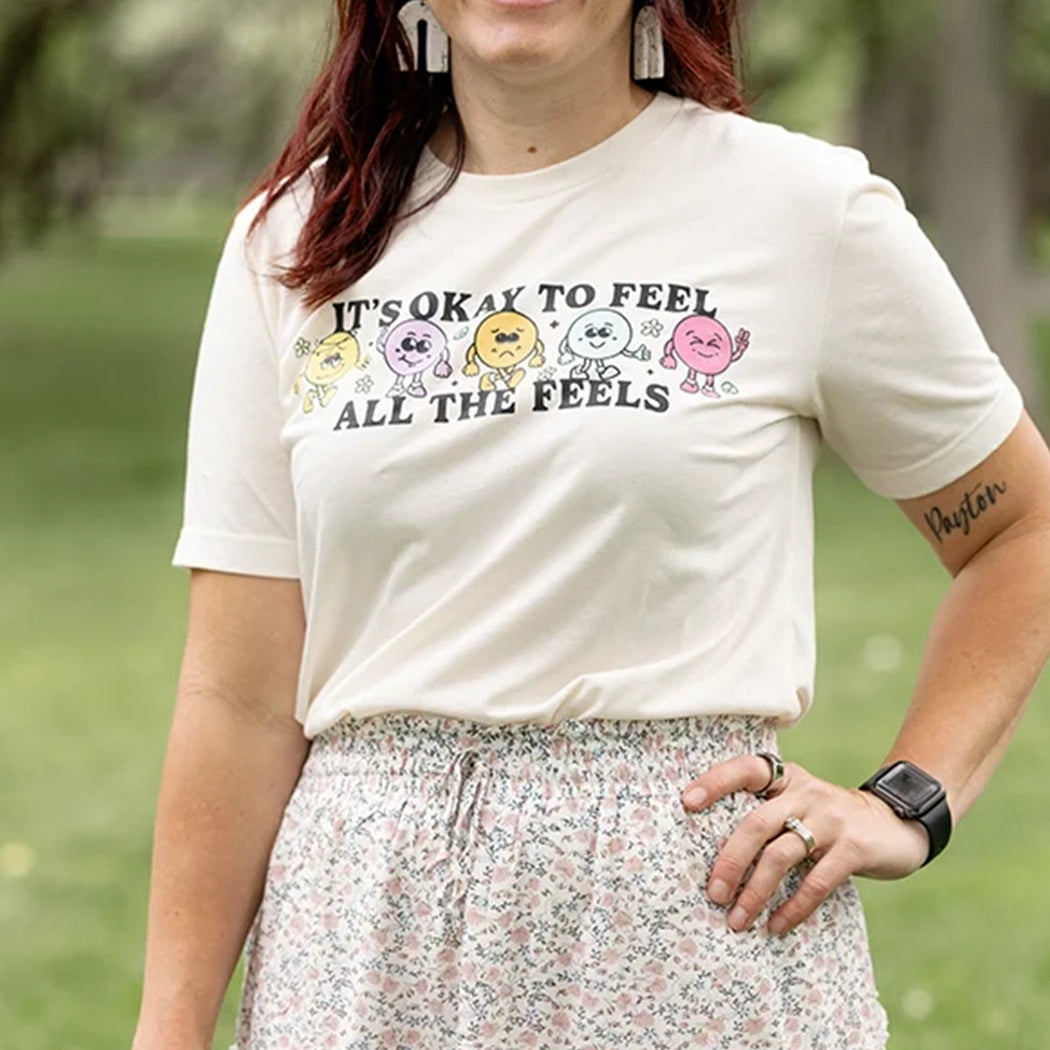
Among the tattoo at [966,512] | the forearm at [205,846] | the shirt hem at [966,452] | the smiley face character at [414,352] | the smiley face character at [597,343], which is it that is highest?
the smiley face character at [597,343]

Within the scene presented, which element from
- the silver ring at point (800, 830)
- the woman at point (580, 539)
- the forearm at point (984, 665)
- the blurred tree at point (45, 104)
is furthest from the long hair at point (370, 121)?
the blurred tree at point (45, 104)

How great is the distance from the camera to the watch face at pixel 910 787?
2172 millimetres

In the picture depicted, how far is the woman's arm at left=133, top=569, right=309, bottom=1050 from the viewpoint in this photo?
7.32ft

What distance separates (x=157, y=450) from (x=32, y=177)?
23.2ft

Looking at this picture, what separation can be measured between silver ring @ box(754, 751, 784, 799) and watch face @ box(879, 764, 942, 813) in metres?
0.14

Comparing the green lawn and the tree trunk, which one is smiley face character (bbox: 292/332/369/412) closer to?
the green lawn

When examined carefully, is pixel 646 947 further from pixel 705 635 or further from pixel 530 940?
pixel 705 635

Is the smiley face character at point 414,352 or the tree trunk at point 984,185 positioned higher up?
the smiley face character at point 414,352

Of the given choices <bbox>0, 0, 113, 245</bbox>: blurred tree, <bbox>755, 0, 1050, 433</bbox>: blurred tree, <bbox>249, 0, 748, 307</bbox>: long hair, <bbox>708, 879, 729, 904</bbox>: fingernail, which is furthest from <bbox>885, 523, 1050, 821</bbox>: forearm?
<bbox>0, 0, 113, 245</bbox>: blurred tree

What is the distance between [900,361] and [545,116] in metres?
0.42

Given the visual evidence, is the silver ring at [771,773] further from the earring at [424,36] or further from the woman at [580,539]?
the earring at [424,36]

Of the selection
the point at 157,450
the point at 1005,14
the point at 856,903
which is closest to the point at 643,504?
the point at 856,903

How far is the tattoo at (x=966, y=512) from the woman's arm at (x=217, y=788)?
648mm

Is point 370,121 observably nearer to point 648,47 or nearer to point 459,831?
point 648,47
